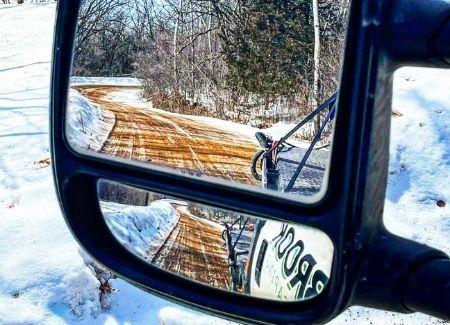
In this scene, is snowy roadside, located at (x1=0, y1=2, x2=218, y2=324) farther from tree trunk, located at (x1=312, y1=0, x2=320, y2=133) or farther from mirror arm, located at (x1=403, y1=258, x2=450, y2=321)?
mirror arm, located at (x1=403, y1=258, x2=450, y2=321)

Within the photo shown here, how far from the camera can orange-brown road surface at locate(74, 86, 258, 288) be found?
0.80 m

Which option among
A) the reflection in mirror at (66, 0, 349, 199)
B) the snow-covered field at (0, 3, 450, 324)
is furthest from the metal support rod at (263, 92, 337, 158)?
the snow-covered field at (0, 3, 450, 324)

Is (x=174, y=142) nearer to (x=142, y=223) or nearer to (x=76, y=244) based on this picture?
(x=142, y=223)

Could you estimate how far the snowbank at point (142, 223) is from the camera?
2.89ft

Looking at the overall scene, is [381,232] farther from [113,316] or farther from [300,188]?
[113,316]

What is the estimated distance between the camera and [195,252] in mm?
978

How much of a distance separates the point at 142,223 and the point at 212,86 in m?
0.27

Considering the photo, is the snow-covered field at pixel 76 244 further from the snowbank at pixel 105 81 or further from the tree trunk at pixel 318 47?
the tree trunk at pixel 318 47

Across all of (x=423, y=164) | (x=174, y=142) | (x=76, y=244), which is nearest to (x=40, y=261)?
(x=76, y=244)

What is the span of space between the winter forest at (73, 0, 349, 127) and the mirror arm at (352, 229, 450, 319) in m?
0.17

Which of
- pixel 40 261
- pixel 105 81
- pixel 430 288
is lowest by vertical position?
pixel 40 261

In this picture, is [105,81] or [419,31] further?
[105,81]

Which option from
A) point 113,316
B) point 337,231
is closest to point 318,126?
point 337,231

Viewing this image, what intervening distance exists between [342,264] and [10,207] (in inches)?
198
